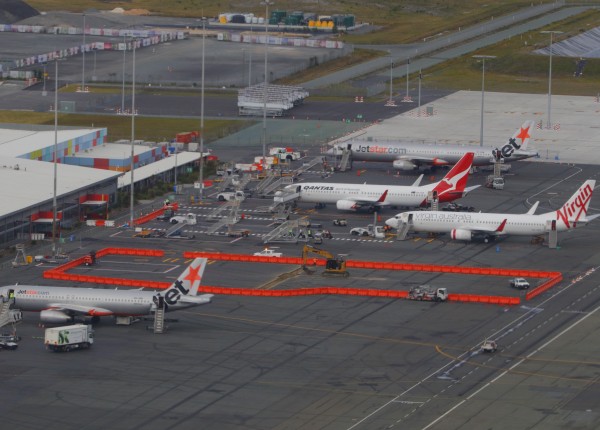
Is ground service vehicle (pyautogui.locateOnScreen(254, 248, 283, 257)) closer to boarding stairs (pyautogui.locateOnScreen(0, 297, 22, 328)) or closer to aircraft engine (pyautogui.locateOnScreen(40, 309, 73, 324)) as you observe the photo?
aircraft engine (pyautogui.locateOnScreen(40, 309, 73, 324))

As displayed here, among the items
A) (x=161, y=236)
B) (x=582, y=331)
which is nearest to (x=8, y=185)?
(x=161, y=236)

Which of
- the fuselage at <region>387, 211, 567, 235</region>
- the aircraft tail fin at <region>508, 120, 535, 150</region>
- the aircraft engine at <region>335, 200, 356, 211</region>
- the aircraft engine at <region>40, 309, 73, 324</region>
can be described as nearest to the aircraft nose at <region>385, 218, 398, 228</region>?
the fuselage at <region>387, 211, 567, 235</region>

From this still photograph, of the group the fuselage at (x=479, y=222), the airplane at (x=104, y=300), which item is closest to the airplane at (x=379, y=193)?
the fuselage at (x=479, y=222)

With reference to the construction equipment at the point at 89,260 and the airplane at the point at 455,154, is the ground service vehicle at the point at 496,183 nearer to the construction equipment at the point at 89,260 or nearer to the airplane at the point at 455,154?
the airplane at the point at 455,154

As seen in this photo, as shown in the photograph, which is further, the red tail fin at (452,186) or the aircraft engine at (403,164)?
the aircraft engine at (403,164)

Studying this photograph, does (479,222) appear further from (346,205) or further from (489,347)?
(489,347)

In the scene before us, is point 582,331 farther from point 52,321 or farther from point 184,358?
point 52,321
